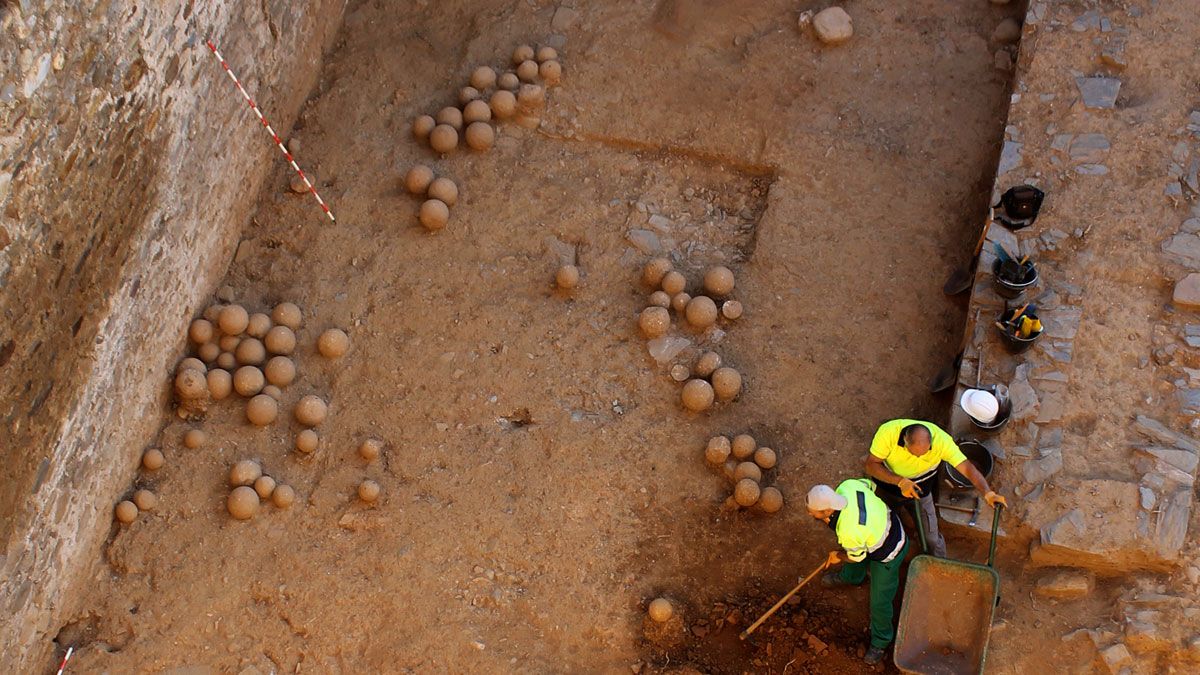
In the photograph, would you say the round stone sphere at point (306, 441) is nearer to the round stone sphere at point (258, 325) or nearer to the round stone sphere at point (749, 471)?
the round stone sphere at point (258, 325)

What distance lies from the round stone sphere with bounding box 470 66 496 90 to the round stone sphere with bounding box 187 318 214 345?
248cm

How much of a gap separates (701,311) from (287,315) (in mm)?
2574

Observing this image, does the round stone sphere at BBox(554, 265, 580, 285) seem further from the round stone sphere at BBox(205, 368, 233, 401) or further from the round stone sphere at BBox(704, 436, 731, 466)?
the round stone sphere at BBox(205, 368, 233, 401)

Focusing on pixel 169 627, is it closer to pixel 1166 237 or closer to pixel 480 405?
pixel 480 405

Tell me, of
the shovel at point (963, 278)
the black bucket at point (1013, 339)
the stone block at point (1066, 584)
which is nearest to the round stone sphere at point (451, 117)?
the shovel at point (963, 278)

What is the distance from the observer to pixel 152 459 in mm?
6824

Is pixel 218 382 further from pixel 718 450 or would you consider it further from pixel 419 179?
pixel 718 450

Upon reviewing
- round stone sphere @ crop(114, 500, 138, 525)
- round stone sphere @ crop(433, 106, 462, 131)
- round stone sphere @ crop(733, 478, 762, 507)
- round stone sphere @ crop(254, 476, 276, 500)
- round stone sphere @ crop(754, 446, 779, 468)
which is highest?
round stone sphere @ crop(433, 106, 462, 131)

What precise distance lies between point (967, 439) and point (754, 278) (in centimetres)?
179

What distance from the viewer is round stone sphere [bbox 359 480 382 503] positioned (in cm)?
679

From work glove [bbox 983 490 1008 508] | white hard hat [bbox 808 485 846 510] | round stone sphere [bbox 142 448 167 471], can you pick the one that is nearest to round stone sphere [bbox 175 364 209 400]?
round stone sphere [bbox 142 448 167 471]

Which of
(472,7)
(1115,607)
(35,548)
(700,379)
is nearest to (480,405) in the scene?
(700,379)

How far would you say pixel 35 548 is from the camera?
Answer: 20.2 ft

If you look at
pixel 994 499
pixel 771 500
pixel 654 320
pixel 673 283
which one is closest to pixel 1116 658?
pixel 994 499
